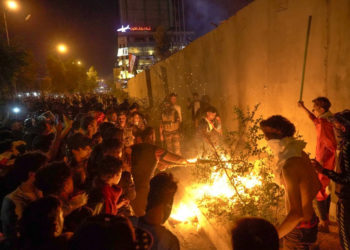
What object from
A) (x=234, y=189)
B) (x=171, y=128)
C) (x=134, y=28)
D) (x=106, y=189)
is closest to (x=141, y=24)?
(x=134, y=28)

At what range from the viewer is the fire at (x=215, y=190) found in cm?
442

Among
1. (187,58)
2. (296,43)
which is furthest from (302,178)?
(187,58)

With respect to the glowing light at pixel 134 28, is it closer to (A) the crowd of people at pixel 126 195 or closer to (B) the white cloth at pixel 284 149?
(A) the crowd of people at pixel 126 195

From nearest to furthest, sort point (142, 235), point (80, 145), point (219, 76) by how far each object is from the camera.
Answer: point (142, 235), point (80, 145), point (219, 76)

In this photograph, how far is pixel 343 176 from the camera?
2.83m

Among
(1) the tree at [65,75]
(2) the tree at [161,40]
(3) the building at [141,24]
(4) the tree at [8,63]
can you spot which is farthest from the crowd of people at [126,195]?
(3) the building at [141,24]

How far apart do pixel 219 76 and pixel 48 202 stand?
7.06m

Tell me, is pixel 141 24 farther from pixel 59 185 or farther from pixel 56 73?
pixel 59 185

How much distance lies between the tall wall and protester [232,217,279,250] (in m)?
3.23

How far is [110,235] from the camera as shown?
1.47 metres

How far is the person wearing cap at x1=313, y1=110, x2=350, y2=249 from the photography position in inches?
109

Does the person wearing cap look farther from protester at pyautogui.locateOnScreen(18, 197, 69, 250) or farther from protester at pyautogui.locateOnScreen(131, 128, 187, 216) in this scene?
protester at pyautogui.locateOnScreen(18, 197, 69, 250)

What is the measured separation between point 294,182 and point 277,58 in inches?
150

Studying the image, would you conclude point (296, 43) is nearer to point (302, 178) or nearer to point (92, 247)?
point (302, 178)
